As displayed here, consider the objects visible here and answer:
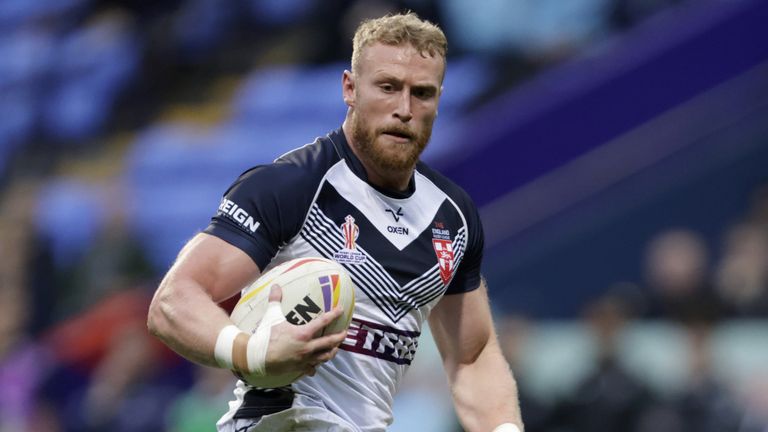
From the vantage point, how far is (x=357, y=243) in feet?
15.6

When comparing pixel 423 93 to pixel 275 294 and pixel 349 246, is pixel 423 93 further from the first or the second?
pixel 275 294

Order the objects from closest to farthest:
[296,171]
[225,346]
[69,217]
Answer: [225,346], [296,171], [69,217]

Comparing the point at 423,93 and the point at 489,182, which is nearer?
the point at 423,93

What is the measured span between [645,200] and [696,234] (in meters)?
0.47

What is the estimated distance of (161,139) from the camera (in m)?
14.8

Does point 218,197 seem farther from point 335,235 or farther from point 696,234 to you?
point 335,235

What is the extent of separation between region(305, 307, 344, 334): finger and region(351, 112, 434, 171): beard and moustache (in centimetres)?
97

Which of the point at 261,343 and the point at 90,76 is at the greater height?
the point at 90,76

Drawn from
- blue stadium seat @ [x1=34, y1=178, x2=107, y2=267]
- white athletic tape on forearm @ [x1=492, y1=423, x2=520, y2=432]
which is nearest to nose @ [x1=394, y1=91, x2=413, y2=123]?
white athletic tape on forearm @ [x1=492, y1=423, x2=520, y2=432]

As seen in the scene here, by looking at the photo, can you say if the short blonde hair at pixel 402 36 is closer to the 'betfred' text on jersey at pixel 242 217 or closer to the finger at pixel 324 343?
the 'betfred' text on jersey at pixel 242 217

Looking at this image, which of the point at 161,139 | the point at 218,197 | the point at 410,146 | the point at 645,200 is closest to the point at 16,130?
the point at 161,139

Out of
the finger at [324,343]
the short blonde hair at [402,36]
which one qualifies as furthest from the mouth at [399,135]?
the finger at [324,343]

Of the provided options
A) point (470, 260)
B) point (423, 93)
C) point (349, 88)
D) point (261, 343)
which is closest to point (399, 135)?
point (423, 93)

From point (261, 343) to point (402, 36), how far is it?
1404 millimetres
